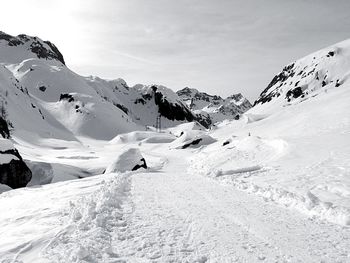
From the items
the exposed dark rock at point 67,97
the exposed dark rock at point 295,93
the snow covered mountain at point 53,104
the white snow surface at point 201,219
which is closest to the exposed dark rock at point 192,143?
the snow covered mountain at point 53,104

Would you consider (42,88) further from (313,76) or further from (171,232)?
(171,232)

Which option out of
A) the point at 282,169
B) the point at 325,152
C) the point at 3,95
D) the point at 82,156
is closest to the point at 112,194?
the point at 282,169

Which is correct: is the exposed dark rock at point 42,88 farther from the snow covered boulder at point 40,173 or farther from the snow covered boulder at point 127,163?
the snow covered boulder at point 127,163

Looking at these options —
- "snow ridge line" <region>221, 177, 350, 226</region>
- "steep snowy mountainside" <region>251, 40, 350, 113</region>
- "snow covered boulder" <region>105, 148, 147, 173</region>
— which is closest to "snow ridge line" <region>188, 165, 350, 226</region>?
"snow ridge line" <region>221, 177, 350, 226</region>

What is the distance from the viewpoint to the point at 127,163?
115 feet

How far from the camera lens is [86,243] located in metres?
8.98

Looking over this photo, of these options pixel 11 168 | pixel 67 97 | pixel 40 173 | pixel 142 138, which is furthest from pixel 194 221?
pixel 67 97

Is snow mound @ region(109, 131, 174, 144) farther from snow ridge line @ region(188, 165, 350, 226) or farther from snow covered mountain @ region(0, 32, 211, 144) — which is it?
snow ridge line @ region(188, 165, 350, 226)

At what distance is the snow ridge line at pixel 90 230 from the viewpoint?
26.9 ft

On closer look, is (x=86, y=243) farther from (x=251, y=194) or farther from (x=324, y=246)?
(x=251, y=194)

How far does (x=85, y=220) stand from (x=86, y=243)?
7.08 feet

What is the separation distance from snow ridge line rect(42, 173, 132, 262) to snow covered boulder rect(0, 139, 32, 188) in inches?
598

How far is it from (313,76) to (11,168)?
131547 mm

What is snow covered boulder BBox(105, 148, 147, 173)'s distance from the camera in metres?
34.2
